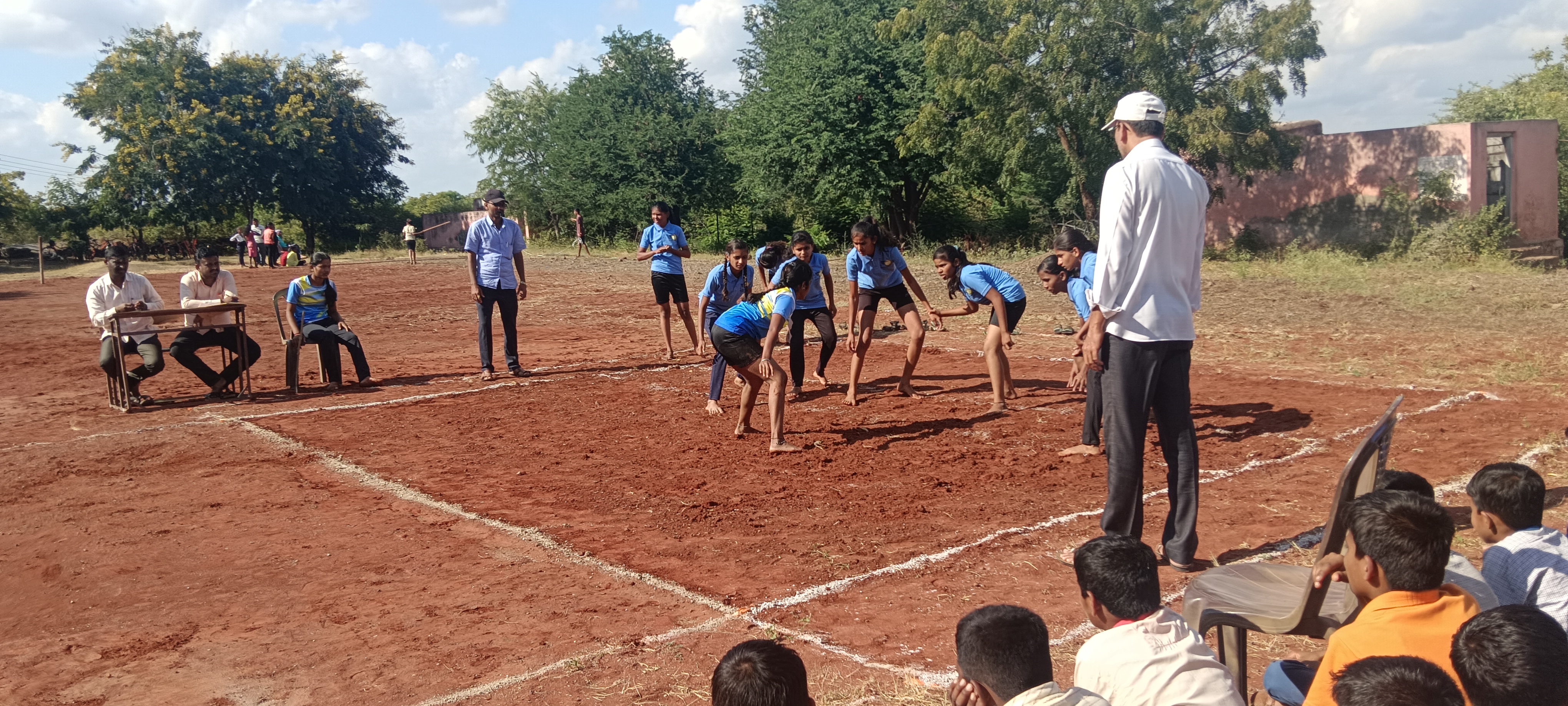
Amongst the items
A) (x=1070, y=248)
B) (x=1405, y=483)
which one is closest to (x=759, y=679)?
(x=1405, y=483)

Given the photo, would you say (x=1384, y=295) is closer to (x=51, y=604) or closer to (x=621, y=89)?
(x=51, y=604)

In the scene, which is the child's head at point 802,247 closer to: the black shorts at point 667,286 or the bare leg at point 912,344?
the bare leg at point 912,344

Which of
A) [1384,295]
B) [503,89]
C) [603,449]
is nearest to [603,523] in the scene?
[603,449]

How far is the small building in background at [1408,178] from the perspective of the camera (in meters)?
24.2

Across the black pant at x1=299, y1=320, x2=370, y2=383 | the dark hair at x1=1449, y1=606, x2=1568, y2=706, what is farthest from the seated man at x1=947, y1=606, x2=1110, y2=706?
the black pant at x1=299, y1=320, x2=370, y2=383

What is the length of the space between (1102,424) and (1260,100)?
1889cm

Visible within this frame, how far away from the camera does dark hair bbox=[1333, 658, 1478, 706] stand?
234 cm

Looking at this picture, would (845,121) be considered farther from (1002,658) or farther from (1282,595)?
(1002,658)

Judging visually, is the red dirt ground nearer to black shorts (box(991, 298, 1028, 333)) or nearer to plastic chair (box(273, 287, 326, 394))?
plastic chair (box(273, 287, 326, 394))

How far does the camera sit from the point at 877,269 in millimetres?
10438

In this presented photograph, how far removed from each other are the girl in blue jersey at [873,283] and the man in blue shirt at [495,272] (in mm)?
3854

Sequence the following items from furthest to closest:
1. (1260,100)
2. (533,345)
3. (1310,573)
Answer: (1260,100) → (533,345) → (1310,573)

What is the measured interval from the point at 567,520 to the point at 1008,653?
169 inches

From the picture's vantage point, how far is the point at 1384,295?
17.2 m
